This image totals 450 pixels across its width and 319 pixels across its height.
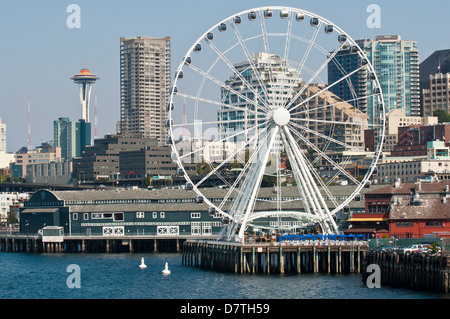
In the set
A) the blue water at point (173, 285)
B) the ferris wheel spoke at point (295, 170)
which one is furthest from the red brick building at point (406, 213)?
the blue water at point (173, 285)

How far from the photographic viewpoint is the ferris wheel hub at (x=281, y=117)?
354ft

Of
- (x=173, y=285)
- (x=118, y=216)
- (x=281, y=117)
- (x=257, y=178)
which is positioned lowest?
(x=173, y=285)

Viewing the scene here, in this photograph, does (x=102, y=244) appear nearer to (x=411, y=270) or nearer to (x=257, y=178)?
(x=257, y=178)

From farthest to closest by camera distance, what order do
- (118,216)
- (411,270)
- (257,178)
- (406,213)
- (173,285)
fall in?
(118,216)
(406,213)
(257,178)
(173,285)
(411,270)

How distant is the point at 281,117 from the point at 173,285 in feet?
70.0

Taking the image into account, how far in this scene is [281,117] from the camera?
108 meters

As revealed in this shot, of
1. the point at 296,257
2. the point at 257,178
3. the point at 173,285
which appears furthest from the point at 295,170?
the point at 173,285

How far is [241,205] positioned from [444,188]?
1141 inches

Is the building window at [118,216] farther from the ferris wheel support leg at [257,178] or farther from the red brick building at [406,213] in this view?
the ferris wheel support leg at [257,178]

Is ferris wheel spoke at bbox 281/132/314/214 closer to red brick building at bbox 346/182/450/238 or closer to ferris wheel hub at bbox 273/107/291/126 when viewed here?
ferris wheel hub at bbox 273/107/291/126

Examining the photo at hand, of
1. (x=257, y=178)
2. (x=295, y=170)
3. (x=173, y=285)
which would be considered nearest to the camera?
(x=173, y=285)

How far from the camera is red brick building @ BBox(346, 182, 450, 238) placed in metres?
115

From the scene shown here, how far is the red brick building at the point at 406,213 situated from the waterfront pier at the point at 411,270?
1574cm

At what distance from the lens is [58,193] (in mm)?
161375
